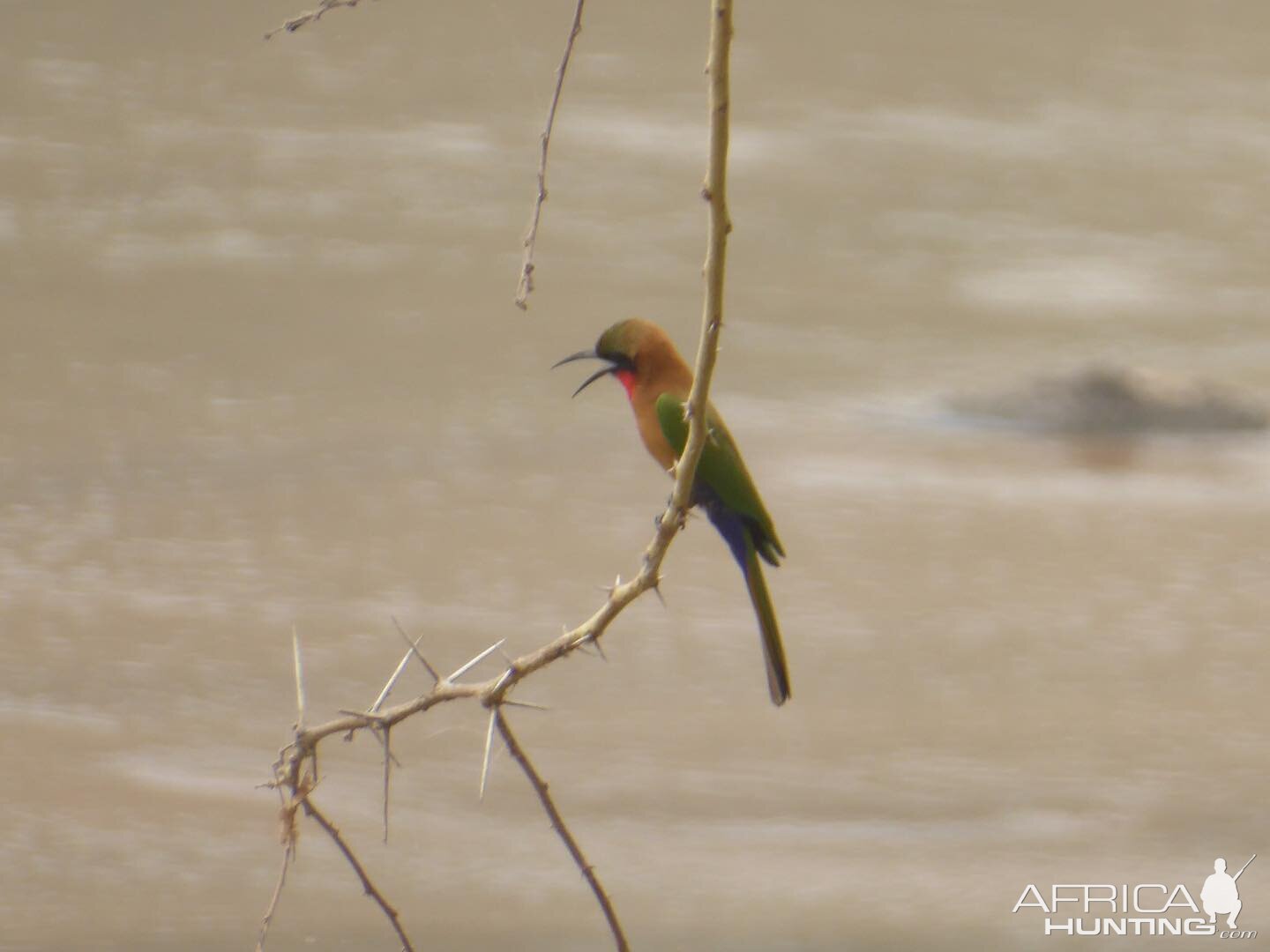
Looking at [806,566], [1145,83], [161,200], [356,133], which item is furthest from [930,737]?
[1145,83]

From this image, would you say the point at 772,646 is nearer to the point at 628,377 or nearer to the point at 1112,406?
the point at 628,377

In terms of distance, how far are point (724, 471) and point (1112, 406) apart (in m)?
5.11

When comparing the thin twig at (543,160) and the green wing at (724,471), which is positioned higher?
the thin twig at (543,160)

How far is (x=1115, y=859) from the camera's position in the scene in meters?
4.42

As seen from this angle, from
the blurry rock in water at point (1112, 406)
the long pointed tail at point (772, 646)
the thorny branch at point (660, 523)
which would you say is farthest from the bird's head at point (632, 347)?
the blurry rock in water at point (1112, 406)

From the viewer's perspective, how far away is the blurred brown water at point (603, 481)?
443 centimetres

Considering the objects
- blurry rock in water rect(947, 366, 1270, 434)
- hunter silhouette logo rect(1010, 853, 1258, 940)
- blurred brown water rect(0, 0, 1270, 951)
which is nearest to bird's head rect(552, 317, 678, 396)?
blurred brown water rect(0, 0, 1270, 951)

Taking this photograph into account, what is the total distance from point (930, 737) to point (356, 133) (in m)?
5.93

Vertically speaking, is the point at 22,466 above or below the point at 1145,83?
below

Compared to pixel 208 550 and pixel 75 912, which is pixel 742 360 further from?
pixel 75 912

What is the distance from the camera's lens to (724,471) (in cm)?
236

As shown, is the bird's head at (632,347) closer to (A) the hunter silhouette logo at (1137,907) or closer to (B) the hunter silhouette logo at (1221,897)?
(A) the hunter silhouette logo at (1137,907)

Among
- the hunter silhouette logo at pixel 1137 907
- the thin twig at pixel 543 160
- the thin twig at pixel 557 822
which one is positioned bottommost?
the hunter silhouette logo at pixel 1137 907

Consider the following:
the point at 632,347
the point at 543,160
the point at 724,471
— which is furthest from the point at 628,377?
the point at 543,160
